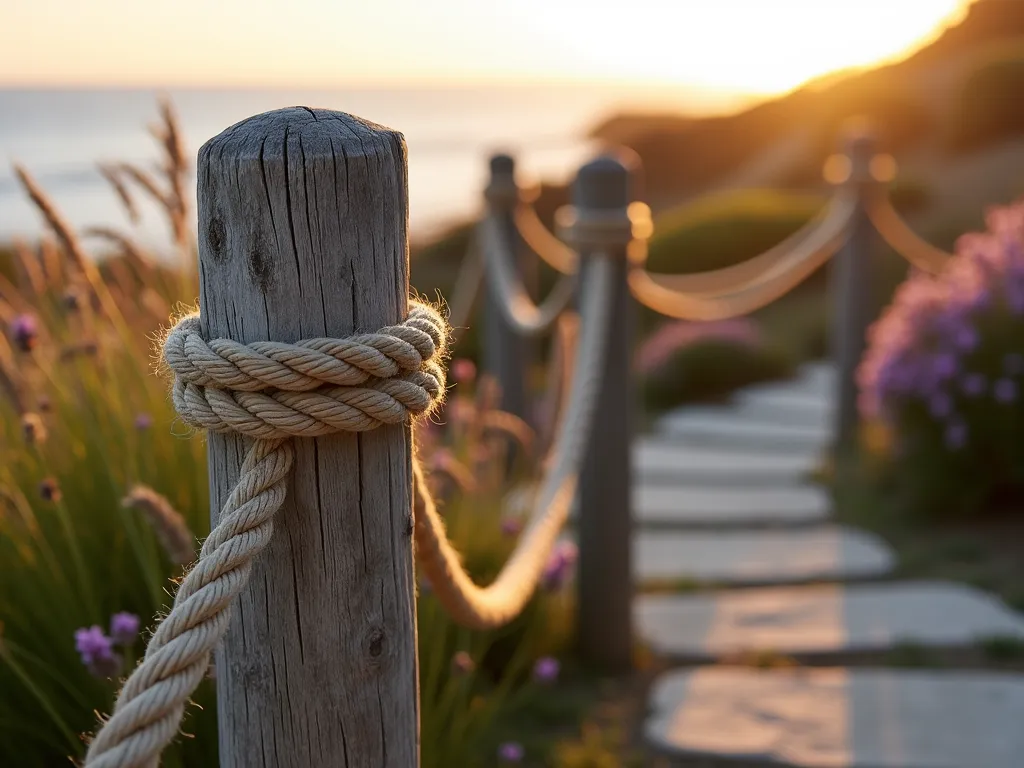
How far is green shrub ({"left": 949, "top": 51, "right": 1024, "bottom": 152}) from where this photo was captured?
45.2 ft

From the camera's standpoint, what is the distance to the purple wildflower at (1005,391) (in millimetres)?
4336

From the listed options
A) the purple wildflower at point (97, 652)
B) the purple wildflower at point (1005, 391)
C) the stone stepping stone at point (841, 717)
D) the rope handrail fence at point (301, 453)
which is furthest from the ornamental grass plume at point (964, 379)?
the purple wildflower at point (97, 652)

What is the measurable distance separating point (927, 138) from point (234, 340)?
1595 centimetres

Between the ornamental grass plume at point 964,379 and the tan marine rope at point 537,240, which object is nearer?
the ornamental grass plume at point 964,379

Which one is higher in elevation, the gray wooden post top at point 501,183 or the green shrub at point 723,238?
the gray wooden post top at point 501,183

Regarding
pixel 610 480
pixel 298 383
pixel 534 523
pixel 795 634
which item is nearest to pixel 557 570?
pixel 610 480

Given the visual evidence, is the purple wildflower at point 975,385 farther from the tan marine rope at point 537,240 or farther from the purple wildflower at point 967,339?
the tan marine rope at point 537,240

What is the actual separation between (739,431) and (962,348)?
217 cm

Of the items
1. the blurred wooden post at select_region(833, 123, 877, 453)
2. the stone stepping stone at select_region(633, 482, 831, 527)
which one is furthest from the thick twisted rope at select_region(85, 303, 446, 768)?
the blurred wooden post at select_region(833, 123, 877, 453)

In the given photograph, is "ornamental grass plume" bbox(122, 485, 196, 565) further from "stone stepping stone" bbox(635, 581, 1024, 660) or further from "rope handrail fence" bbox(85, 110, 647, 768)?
"stone stepping stone" bbox(635, 581, 1024, 660)

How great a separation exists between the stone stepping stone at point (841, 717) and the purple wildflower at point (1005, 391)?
1489mm

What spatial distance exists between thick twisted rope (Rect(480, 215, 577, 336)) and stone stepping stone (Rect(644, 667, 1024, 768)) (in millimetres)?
1573

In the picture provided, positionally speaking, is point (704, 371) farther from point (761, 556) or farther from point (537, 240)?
point (761, 556)

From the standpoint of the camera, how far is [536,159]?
43.6m
